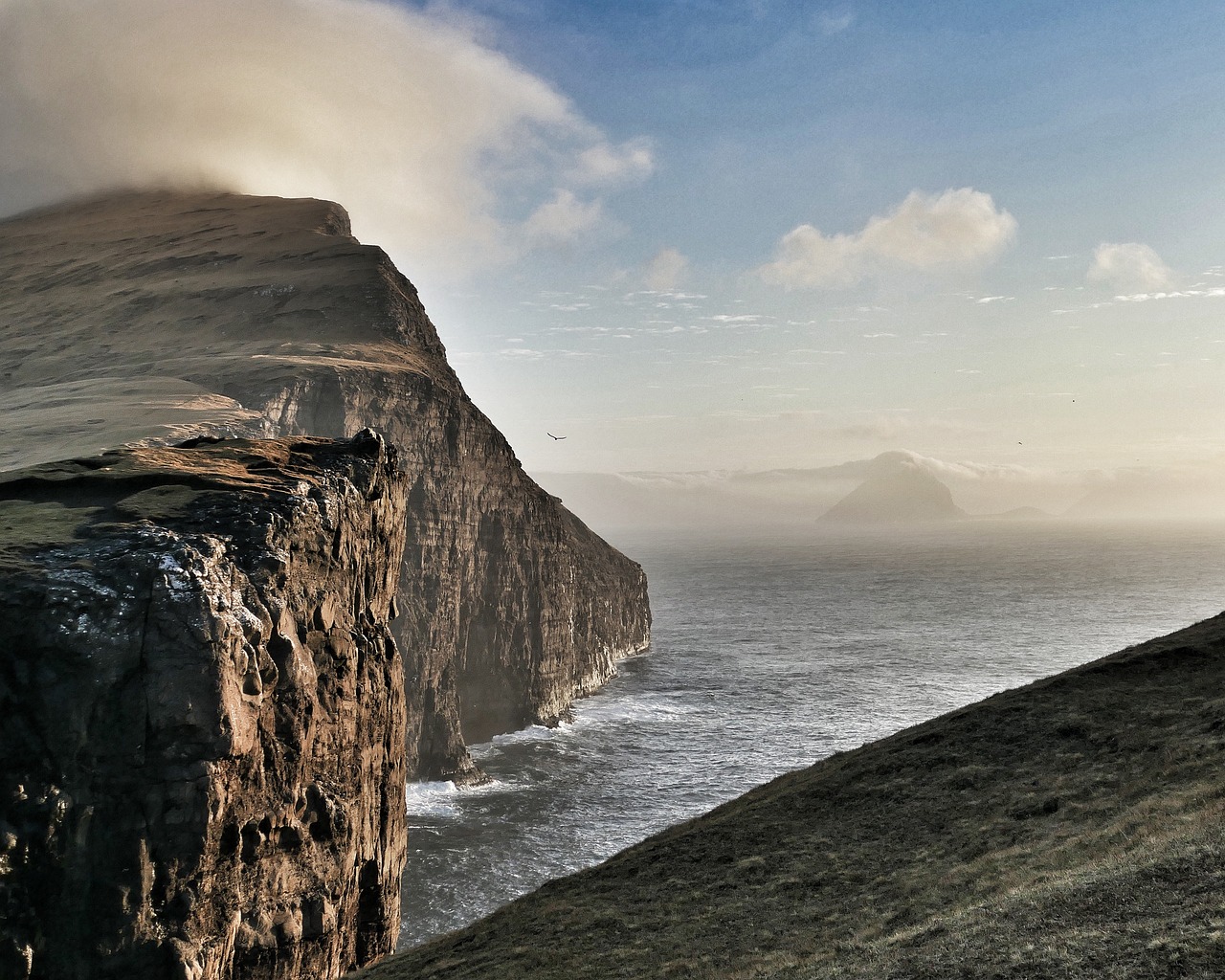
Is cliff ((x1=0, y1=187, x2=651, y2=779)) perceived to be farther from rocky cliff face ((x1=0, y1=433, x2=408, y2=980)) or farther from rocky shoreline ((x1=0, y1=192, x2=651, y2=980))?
rocky cliff face ((x1=0, y1=433, x2=408, y2=980))

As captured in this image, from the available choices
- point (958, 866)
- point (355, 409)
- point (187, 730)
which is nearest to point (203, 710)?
point (187, 730)

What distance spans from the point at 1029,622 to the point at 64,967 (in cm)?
16317

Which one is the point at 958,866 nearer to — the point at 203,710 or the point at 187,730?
the point at 203,710

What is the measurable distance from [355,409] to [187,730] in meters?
56.4

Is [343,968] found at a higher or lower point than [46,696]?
lower

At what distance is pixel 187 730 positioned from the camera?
24797 mm

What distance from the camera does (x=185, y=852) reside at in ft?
80.5

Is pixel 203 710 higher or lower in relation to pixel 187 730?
higher

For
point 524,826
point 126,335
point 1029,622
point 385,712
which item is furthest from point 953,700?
point 126,335

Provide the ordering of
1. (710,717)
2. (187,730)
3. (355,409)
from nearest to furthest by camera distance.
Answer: (187,730), (355,409), (710,717)

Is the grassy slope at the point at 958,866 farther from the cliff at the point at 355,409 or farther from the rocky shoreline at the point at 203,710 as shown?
the cliff at the point at 355,409

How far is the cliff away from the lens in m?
76.1

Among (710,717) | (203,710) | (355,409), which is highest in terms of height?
(355,409)

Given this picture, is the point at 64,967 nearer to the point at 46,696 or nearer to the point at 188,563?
the point at 46,696
